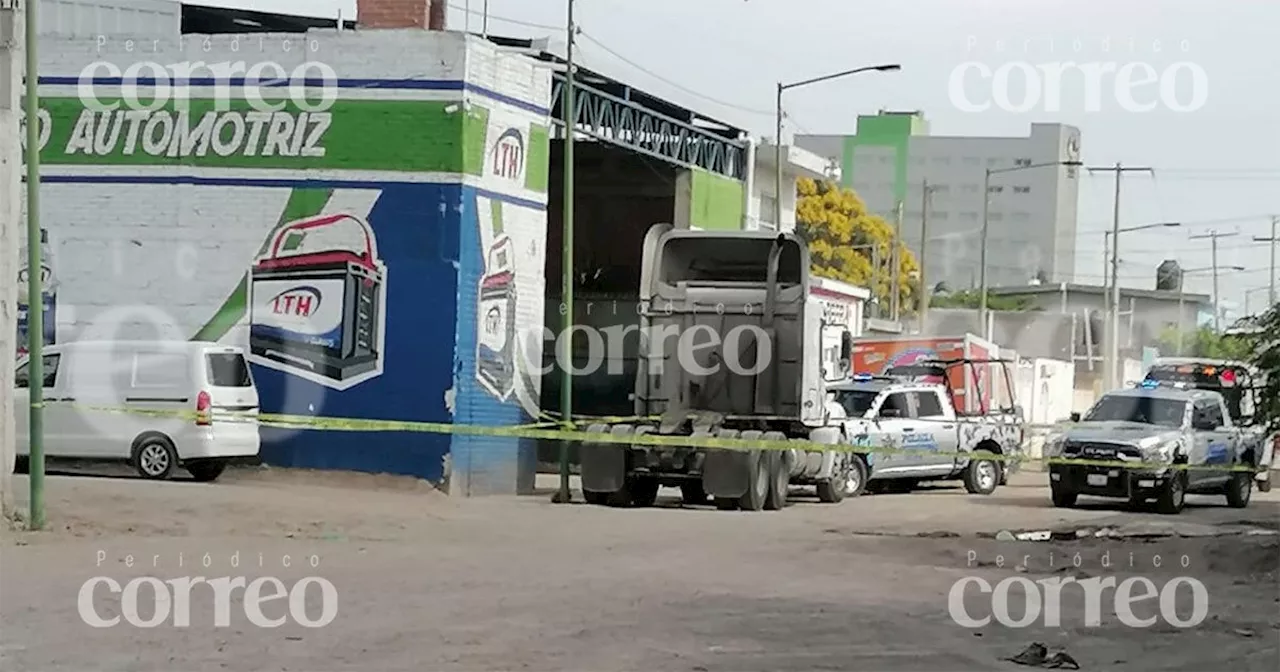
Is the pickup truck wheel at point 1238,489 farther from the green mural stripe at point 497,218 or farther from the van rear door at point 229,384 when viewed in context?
the van rear door at point 229,384

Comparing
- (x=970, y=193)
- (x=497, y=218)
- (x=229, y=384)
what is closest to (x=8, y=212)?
(x=229, y=384)

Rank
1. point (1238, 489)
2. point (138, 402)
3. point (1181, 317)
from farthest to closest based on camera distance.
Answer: point (1181, 317)
point (1238, 489)
point (138, 402)

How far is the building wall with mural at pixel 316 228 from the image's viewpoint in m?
24.8

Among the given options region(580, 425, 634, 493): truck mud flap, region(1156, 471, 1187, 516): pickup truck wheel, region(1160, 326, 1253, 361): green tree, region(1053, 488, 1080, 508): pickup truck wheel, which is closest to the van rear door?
region(580, 425, 634, 493): truck mud flap

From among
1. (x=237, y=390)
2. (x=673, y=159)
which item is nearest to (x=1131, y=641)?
(x=237, y=390)

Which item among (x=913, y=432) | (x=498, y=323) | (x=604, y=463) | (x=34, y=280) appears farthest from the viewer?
(x=913, y=432)

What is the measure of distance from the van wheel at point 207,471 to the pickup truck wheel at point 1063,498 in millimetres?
11655

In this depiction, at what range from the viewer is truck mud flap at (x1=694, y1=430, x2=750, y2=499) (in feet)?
75.7

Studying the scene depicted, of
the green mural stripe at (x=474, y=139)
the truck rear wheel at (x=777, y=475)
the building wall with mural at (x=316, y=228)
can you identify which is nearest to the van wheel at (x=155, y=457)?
the building wall with mural at (x=316, y=228)

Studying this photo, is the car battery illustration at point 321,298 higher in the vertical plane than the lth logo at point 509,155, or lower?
lower

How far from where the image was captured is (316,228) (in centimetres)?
2512

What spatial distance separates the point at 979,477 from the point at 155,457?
14.3m

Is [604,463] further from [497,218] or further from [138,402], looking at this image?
[138,402]

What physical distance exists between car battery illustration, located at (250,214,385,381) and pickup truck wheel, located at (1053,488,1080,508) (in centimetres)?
982
